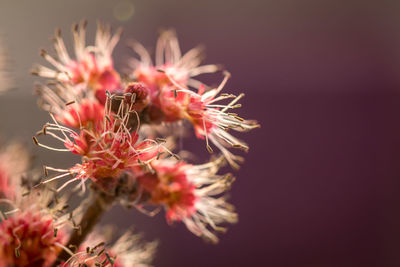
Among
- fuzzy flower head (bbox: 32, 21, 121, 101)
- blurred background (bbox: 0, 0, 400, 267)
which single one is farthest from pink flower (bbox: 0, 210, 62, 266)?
blurred background (bbox: 0, 0, 400, 267)

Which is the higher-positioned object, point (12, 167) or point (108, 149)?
point (108, 149)

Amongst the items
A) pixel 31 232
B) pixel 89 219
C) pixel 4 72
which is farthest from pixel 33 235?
pixel 4 72

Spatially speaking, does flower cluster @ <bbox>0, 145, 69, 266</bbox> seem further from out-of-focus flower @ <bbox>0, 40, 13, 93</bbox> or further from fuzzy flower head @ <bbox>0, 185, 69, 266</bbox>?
out-of-focus flower @ <bbox>0, 40, 13, 93</bbox>

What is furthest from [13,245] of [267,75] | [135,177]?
[267,75]

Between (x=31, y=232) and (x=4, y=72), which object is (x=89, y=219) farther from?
(x=4, y=72)

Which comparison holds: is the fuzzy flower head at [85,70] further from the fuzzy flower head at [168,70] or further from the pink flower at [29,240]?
the pink flower at [29,240]

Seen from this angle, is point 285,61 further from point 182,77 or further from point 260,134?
point 182,77
